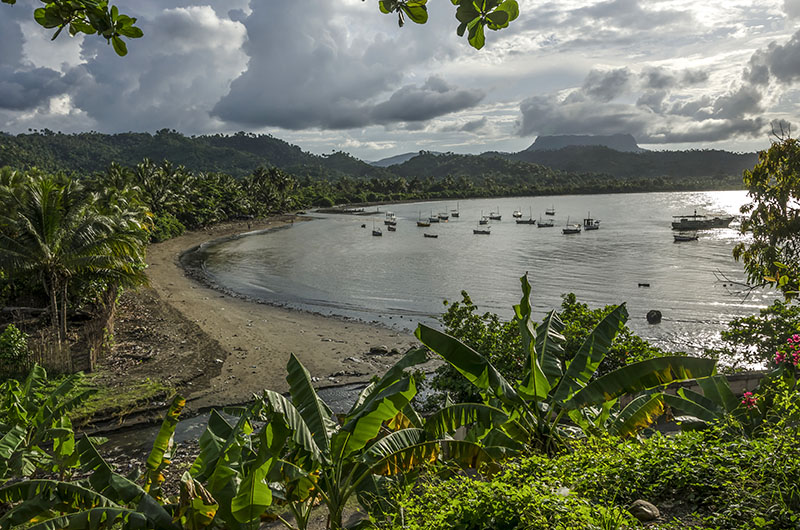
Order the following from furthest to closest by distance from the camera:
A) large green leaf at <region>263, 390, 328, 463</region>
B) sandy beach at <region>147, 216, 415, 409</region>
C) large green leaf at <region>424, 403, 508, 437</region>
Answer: sandy beach at <region>147, 216, 415, 409</region> → large green leaf at <region>424, 403, 508, 437</region> → large green leaf at <region>263, 390, 328, 463</region>

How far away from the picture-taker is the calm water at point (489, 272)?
109ft

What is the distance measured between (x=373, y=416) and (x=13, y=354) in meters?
14.4

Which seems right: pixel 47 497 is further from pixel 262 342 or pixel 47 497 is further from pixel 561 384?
pixel 262 342

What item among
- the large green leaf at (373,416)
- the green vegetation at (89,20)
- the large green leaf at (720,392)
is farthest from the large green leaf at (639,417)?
the green vegetation at (89,20)

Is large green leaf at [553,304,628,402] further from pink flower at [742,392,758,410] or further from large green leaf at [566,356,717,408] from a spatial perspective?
pink flower at [742,392,758,410]

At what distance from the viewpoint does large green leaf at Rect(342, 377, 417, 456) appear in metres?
5.95

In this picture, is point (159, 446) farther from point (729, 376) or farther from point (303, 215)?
point (303, 215)

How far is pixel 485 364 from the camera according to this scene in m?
6.82

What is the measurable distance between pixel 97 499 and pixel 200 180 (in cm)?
8487

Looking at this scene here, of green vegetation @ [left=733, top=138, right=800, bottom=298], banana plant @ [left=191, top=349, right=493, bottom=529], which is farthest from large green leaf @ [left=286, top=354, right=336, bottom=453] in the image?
green vegetation @ [left=733, top=138, right=800, bottom=298]

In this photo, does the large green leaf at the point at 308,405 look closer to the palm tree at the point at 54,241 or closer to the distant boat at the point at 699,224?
the palm tree at the point at 54,241

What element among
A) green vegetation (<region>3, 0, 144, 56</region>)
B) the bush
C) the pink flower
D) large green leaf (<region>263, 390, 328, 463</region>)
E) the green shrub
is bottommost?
the bush

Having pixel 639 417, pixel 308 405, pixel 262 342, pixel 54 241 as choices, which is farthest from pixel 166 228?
pixel 639 417

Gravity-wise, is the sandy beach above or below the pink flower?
below
